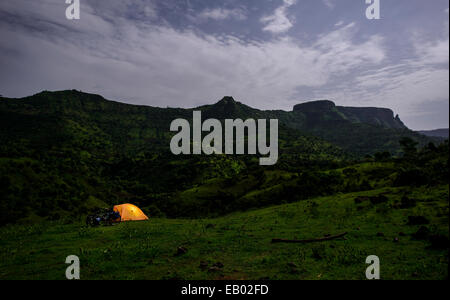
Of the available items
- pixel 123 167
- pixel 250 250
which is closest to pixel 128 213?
pixel 250 250

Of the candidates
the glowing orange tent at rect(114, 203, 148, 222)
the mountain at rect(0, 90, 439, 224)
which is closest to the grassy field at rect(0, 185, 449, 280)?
the glowing orange tent at rect(114, 203, 148, 222)

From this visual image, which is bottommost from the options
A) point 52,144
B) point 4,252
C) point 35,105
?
point 4,252

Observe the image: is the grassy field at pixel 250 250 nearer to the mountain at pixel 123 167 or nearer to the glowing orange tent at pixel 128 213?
the glowing orange tent at pixel 128 213

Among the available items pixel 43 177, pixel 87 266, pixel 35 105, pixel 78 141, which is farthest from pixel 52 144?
pixel 87 266

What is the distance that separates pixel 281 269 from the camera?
10773 mm

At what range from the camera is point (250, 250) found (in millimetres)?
14148

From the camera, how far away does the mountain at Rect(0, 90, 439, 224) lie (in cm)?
4312

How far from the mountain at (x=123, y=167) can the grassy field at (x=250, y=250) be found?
65.8 ft

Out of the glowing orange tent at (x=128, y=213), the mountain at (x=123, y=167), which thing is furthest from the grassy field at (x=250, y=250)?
the mountain at (x=123, y=167)

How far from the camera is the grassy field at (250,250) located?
10555mm
